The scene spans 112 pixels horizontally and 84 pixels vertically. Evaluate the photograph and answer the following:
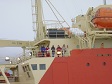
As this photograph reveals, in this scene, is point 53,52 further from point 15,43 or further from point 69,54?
point 15,43

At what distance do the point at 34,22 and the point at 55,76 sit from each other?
7188mm

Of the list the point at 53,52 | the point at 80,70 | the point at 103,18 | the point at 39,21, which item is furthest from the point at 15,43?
the point at 103,18

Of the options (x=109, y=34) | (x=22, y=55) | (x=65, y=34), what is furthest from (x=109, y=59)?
(x=22, y=55)

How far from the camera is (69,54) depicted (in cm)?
2291

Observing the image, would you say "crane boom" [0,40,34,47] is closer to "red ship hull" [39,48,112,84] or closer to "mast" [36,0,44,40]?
"mast" [36,0,44,40]

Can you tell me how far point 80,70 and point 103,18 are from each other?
451 centimetres

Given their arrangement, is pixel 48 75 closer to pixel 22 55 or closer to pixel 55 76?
pixel 55 76

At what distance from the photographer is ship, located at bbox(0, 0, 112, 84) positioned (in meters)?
22.0

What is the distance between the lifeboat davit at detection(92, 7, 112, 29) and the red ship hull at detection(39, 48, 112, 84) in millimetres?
2733

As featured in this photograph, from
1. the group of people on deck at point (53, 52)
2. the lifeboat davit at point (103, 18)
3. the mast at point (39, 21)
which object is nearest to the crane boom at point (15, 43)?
the mast at point (39, 21)

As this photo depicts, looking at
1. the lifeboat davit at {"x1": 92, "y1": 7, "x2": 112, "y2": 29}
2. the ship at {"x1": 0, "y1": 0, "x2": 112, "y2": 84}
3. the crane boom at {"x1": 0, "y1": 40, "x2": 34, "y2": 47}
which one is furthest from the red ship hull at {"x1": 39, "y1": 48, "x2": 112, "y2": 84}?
the crane boom at {"x1": 0, "y1": 40, "x2": 34, "y2": 47}

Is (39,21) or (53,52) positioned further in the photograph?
(39,21)

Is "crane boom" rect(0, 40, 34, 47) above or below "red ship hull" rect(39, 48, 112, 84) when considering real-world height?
above

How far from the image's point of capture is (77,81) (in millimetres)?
21891
